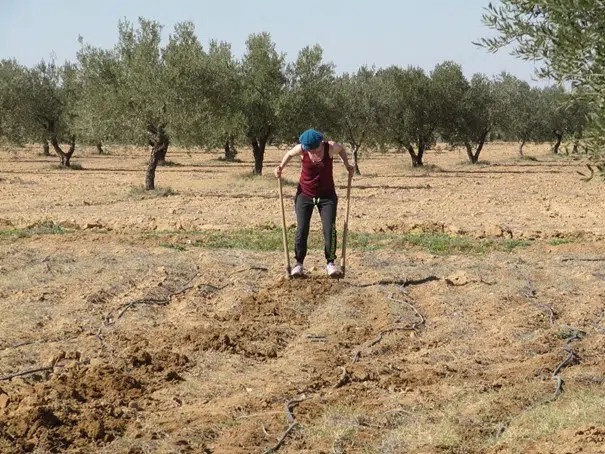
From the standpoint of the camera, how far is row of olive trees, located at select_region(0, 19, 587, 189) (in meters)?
25.8

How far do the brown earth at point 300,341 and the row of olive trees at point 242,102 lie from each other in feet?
14.5

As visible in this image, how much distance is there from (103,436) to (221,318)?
3375mm

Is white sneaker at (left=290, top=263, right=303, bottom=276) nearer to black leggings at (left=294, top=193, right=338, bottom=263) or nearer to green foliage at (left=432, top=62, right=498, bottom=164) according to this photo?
black leggings at (left=294, top=193, right=338, bottom=263)

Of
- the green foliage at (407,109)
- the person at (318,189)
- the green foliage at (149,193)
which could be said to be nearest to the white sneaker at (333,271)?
the person at (318,189)

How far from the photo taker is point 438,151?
65688 millimetres

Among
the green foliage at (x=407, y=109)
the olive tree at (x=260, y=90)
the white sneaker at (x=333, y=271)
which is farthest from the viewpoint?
the green foliage at (x=407, y=109)

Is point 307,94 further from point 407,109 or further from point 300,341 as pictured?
point 300,341

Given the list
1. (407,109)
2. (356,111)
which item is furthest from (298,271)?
(407,109)

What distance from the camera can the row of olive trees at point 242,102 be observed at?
84.6ft

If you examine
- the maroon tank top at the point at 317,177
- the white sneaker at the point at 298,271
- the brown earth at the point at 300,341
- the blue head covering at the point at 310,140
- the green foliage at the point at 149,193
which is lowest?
the green foliage at the point at 149,193

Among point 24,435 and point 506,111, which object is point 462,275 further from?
point 506,111

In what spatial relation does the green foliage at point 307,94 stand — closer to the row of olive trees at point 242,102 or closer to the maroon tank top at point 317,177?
the row of olive trees at point 242,102

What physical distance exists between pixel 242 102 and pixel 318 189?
24.3 m

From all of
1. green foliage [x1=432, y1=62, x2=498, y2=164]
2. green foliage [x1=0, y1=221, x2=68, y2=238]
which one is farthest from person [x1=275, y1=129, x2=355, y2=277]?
green foliage [x1=432, y1=62, x2=498, y2=164]
